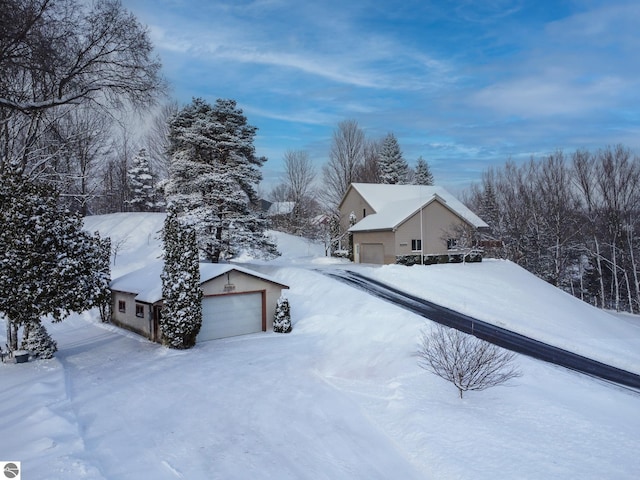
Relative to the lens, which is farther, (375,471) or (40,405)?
(40,405)

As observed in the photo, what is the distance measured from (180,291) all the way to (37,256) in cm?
523

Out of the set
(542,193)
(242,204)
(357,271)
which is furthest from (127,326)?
(542,193)

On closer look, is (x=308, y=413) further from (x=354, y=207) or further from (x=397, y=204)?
(x=354, y=207)

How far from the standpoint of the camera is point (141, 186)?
50.6 m

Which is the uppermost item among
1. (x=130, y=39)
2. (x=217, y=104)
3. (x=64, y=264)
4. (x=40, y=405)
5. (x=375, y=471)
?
(x=217, y=104)

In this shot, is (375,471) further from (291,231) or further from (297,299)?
(291,231)

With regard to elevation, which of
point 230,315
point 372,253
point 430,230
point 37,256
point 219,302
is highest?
point 430,230

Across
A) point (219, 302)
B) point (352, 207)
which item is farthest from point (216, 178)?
point (352, 207)

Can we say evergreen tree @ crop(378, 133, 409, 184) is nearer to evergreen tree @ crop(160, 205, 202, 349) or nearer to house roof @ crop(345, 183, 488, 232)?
house roof @ crop(345, 183, 488, 232)

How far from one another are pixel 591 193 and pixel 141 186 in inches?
1998

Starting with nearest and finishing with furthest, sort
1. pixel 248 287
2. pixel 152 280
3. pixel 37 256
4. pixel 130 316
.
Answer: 1. pixel 37 256
2. pixel 248 287
3. pixel 152 280
4. pixel 130 316

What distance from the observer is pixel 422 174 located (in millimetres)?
66250

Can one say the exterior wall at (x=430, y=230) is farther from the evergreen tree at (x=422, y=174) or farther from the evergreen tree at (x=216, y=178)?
the evergreen tree at (x=422, y=174)

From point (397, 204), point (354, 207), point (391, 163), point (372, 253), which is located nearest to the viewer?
point (372, 253)
